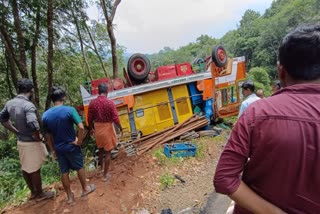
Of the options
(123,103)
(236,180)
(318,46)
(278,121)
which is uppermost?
(318,46)

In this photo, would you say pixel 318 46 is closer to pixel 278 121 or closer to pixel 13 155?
pixel 278 121

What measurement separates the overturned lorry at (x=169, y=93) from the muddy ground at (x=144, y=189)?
143 cm

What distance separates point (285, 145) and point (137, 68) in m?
7.70

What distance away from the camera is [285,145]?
1.12m

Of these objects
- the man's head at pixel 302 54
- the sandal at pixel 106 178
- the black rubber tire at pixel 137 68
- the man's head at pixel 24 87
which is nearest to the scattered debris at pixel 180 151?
the sandal at pixel 106 178

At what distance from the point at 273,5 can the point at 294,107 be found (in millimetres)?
83995

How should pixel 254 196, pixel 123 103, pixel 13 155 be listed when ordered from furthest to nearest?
pixel 13 155
pixel 123 103
pixel 254 196

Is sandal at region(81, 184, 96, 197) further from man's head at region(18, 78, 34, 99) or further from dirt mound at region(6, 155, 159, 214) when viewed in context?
man's head at region(18, 78, 34, 99)

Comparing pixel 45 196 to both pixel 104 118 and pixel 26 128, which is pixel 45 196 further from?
pixel 104 118

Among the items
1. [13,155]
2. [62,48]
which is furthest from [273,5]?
[13,155]

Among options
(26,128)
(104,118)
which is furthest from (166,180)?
(26,128)

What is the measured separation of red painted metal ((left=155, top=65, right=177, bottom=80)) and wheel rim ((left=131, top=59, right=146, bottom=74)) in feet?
1.46

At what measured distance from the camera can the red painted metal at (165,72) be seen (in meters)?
8.53

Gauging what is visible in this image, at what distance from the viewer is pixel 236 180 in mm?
1215
